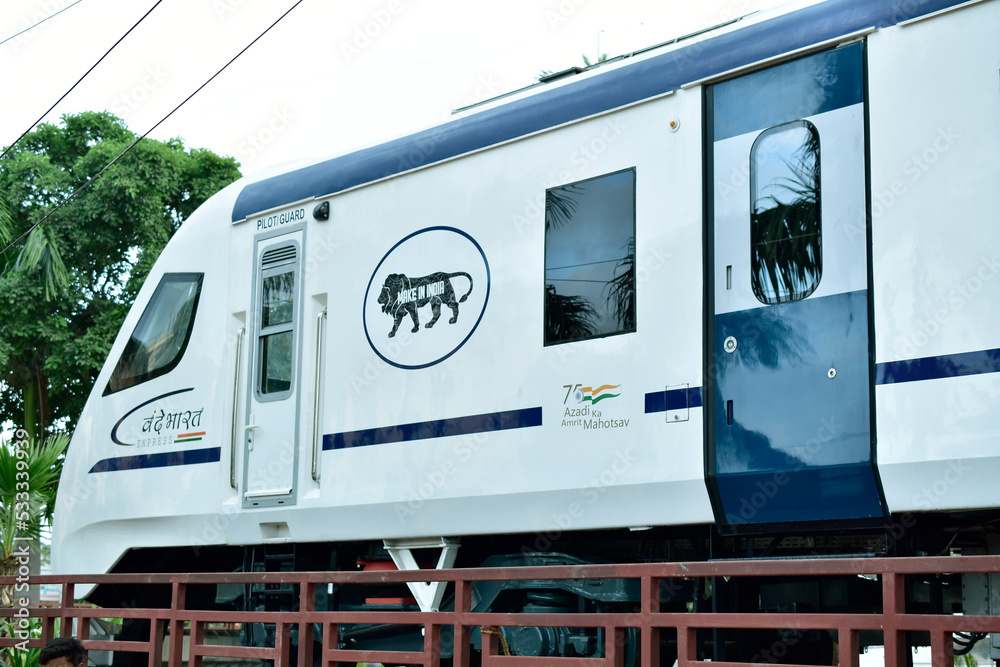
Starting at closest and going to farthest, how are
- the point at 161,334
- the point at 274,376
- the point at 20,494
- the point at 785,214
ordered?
the point at 785,214, the point at 274,376, the point at 161,334, the point at 20,494

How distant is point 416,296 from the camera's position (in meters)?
7.76

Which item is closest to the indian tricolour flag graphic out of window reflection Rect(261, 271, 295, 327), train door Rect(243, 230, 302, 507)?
train door Rect(243, 230, 302, 507)

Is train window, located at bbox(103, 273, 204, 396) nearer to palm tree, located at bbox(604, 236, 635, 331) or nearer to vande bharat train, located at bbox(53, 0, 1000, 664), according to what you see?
vande bharat train, located at bbox(53, 0, 1000, 664)

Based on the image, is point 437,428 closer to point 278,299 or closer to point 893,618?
point 278,299

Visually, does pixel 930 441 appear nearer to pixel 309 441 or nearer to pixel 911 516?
pixel 911 516

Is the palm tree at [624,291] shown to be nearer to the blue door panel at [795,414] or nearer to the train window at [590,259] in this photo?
the train window at [590,259]

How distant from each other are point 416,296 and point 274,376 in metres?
1.46

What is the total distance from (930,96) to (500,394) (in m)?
2.97

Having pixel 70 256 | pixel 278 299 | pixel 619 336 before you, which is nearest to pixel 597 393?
pixel 619 336

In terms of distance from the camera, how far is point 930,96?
556 centimetres

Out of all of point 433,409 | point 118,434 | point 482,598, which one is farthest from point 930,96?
point 118,434

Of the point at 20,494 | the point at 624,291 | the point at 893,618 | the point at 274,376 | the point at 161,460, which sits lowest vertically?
the point at 893,618

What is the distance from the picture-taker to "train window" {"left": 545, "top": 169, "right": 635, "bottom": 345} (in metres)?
6.68

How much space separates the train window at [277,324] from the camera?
27.9 ft
